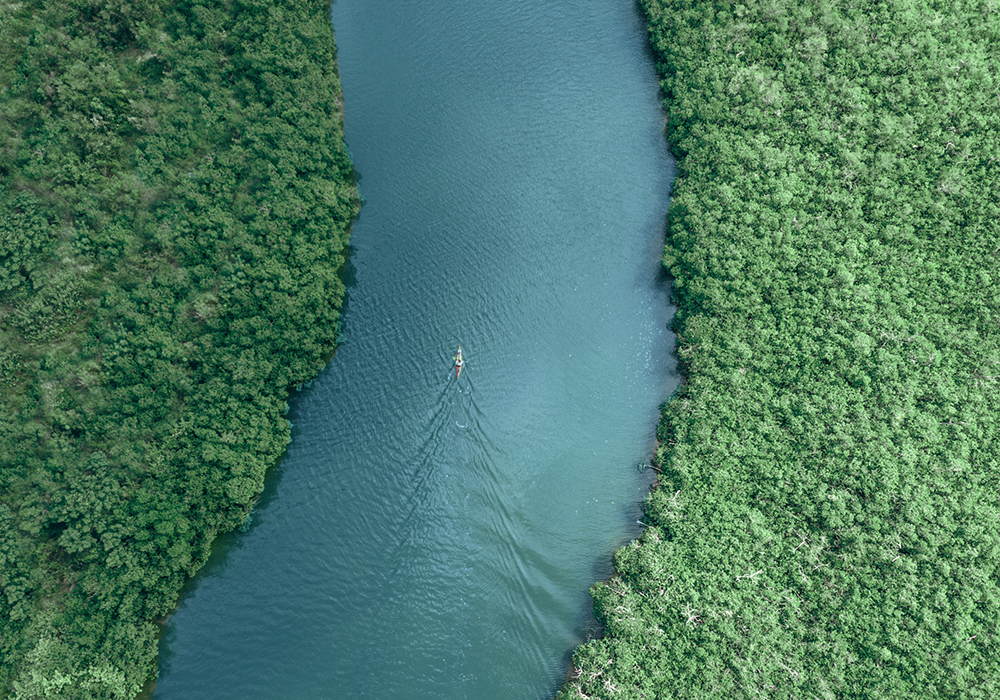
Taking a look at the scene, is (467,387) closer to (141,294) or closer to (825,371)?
(141,294)

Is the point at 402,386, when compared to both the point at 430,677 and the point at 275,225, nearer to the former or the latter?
the point at 275,225

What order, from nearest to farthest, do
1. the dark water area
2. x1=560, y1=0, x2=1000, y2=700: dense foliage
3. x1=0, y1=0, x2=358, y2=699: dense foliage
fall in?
x1=560, y1=0, x2=1000, y2=700: dense foliage, x1=0, y1=0, x2=358, y2=699: dense foliage, the dark water area

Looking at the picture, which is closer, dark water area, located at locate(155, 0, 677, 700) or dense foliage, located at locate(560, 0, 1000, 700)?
dense foliage, located at locate(560, 0, 1000, 700)

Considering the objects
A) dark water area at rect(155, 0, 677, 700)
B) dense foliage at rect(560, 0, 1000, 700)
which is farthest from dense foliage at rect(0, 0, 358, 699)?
dense foliage at rect(560, 0, 1000, 700)

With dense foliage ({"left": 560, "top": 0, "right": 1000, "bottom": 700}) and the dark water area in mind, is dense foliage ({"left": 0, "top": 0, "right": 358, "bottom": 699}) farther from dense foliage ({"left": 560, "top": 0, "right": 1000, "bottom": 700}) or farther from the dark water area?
dense foliage ({"left": 560, "top": 0, "right": 1000, "bottom": 700})

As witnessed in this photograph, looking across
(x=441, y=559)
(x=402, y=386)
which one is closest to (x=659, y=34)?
(x=402, y=386)

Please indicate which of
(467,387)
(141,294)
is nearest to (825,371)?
(467,387)

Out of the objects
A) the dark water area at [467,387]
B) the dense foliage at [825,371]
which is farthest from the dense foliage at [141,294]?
the dense foliage at [825,371]
